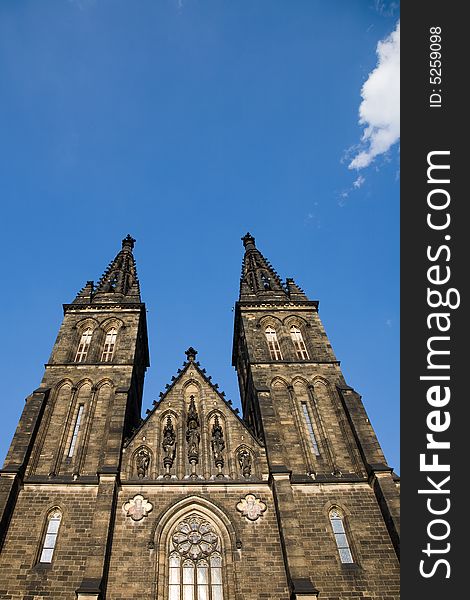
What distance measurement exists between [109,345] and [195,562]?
11522 millimetres

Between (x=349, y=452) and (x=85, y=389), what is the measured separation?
10.9 metres

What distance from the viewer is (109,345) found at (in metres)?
24.9

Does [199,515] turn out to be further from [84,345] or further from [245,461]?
[84,345]

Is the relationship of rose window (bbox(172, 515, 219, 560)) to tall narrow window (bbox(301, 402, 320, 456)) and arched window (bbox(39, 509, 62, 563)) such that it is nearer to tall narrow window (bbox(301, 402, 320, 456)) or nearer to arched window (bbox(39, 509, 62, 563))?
arched window (bbox(39, 509, 62, 563))

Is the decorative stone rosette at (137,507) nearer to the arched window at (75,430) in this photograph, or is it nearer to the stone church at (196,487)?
the stone church at (196,487)

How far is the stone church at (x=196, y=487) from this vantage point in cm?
1548

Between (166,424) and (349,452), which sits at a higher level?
(166,424)

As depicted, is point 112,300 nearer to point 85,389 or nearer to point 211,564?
point 85,389

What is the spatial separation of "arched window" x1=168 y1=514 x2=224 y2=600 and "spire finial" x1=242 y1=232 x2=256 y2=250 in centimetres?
2151

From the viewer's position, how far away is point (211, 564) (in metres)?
16.2

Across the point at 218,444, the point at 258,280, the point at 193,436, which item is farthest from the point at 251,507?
the point at 258,280

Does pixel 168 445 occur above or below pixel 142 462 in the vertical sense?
above

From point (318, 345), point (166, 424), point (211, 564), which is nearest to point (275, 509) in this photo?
point (211, 564)

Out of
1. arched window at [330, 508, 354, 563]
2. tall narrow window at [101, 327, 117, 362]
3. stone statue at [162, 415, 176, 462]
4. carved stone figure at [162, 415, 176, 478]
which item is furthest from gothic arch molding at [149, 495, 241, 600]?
tall narrow window at [101, 327, 117, 362]
